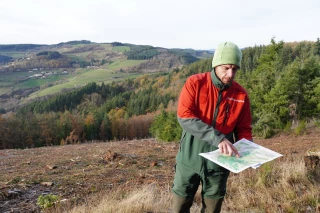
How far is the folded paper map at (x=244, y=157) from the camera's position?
6.84ft

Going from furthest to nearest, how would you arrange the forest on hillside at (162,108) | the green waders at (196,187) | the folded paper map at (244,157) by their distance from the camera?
the forest on hillside at (162,108)
the green waders at (196,187)
the folded paper map at (244,157)

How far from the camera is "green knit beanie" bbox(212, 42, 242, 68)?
2148mm

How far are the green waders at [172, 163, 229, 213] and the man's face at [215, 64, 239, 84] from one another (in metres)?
0.93

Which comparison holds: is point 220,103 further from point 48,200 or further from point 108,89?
point 108,89

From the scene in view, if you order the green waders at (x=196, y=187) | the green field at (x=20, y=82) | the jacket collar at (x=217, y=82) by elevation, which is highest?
the jacket collar at (x=217, y=82)

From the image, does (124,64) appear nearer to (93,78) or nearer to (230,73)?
(93,78)

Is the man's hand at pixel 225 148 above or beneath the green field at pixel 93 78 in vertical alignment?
above

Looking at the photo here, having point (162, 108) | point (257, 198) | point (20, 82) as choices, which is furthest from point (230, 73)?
point (20, 82)

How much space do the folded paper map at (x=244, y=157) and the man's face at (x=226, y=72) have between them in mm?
650

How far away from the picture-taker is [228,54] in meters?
2.15

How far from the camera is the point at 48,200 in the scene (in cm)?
346

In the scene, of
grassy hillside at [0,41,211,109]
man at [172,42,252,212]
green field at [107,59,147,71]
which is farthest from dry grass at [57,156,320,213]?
green field at [107,59,147,71]

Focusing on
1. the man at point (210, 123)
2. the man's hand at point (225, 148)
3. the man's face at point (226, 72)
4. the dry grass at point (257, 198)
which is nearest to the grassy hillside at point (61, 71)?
the dry grass at point (257, 198)

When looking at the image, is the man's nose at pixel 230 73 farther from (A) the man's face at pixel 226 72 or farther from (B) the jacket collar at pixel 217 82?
(B) the jacket collar at pixel 217 82
